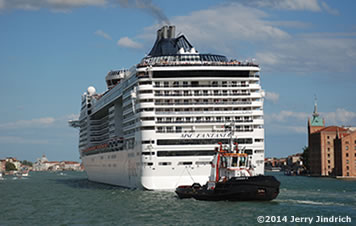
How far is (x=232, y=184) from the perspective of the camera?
49031 millimetres

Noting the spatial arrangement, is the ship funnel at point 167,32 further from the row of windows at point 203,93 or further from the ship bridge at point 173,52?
the row of windows at point 203,93

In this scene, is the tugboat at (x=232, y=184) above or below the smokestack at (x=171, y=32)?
below

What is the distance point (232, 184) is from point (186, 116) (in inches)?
497

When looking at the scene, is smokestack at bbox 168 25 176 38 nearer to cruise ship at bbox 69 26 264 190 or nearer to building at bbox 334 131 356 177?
cruise ship at bbox 69 26 264 190

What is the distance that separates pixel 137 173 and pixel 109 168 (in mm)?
19768

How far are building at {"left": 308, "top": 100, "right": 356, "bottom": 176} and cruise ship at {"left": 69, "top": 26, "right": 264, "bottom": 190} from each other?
→ 7490cm

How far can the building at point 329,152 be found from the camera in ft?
430

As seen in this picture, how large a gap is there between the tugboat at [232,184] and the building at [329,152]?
272 feet

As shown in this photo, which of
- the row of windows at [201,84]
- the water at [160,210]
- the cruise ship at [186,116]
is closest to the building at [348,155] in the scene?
the cruise ship at [186,116]

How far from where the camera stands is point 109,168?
3150 inches

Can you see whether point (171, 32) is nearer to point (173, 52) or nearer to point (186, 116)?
point (173, 52)

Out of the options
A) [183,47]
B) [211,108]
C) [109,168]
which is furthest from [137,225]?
[109,168]

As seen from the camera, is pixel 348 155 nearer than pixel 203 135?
No

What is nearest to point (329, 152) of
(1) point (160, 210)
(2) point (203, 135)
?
(2) point (203, 135)
